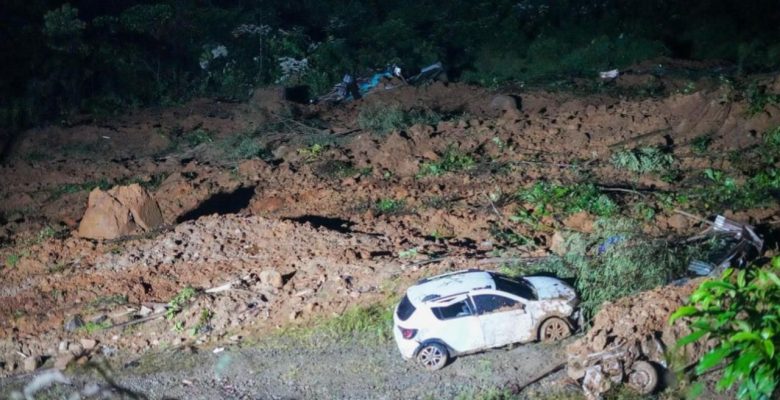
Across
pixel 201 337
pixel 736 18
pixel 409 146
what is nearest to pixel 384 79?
pixel 409 146

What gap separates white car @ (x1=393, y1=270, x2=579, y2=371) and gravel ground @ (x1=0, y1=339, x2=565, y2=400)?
222 millimetres

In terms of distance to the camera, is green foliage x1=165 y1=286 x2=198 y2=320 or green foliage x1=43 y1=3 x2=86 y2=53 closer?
green foliage x1=165 y1=286 x2=198 y2=320

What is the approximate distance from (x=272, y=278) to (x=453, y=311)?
380 centimetres

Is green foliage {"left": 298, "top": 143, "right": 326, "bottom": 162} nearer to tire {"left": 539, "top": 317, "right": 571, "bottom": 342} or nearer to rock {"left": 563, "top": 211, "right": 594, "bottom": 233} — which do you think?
rock {"left": 563, "top": 211, "right": 594, "bottom": 233}

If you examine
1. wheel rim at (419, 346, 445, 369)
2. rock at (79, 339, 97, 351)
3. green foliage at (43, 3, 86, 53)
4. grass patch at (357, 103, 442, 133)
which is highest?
green foliage at (43, 3, 86, 53)

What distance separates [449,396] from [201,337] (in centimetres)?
436

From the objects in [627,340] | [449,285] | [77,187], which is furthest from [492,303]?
[77,187]

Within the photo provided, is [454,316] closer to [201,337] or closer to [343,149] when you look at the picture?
[201,337]

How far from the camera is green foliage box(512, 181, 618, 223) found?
41.9 ft

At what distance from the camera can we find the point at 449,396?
8.56m

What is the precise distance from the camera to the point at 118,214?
14.1 metres

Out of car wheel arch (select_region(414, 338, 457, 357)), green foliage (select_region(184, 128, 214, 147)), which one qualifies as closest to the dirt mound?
car wheel arch (select_region(414, 338, 457, 357))

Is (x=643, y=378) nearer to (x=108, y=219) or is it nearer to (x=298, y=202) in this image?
(x=298, y=202)

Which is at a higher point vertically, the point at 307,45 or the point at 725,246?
the point at 725,246
